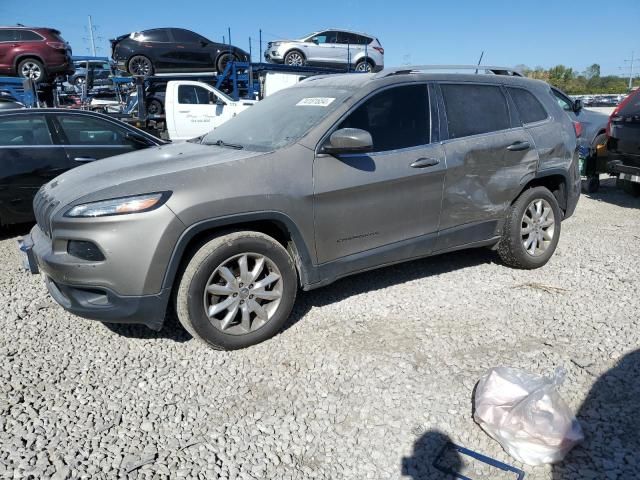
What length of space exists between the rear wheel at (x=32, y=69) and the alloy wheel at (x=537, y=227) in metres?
15.2

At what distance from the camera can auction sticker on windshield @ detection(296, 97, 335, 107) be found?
142 inches

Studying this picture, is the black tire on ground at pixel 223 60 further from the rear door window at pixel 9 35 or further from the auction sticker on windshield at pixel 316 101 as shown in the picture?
the auction sticker on windshield at pixel 316 101

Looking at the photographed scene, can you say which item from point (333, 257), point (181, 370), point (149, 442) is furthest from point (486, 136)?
point (149, 442)

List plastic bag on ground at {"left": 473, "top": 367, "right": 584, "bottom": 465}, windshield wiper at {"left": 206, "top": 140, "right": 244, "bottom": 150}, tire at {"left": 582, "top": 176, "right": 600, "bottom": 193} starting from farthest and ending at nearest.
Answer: tire at {"left": 582, "top": 176, "right": 600, "bottom": 193}, windshield wiper at {"left": 206, "top": 140, "right": 244, "bottom": 150}, plastic bag on ground at {"left": 473, "top": 367, "right": 584, "bottom": 465}

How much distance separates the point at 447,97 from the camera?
13.0 feet

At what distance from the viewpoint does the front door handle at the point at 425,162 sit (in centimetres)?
366

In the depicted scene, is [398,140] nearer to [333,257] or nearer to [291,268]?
[333,257]

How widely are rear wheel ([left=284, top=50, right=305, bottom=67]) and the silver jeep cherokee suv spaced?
13762 millimetres

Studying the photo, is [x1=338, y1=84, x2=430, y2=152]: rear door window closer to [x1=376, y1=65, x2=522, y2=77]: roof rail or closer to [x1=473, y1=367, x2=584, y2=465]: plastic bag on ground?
[x1=376, y1=65, x2=522, y2=77]: roof rail

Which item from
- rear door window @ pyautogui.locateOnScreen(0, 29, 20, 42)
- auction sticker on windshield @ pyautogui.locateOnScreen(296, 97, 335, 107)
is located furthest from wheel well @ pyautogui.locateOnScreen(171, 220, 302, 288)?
rear door window @ pyautogui.locateOnScreen(0, 29, 20, 42)

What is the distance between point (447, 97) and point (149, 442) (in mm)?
3195

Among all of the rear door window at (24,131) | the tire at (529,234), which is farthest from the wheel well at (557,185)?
the rear door window at (24,131)

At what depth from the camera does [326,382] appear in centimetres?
288

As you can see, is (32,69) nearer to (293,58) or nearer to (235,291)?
(293,58)
